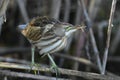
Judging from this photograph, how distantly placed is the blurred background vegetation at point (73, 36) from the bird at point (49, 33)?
2.74 ft

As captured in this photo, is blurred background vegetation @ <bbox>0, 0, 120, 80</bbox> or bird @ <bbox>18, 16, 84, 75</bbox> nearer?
bird @ <bbox>18, 16, 84, 75</bbox>

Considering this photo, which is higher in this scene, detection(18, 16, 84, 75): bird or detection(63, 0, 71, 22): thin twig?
detection(63, 0, 71, 22): thin twig

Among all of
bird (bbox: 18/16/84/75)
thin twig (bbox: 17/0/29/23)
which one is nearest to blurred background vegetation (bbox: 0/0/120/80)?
thin twig (bbox: 17/0/29/23)

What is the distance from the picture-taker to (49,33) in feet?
8.34

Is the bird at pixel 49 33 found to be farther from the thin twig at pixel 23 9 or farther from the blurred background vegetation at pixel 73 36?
the thin twig at pixel 23 9

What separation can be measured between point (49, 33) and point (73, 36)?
55.2 inches

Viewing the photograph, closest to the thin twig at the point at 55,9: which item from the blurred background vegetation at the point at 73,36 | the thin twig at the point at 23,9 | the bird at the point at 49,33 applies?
the blurred background vegetation at the point at 73,36

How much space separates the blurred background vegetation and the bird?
2.74 feet

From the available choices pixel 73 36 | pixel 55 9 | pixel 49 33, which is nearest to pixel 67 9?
pixel 55 9

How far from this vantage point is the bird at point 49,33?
2.49 metres

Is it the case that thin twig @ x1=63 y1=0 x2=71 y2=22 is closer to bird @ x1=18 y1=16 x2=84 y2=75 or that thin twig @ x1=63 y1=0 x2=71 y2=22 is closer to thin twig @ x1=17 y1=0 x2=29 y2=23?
thin twig @ x1=17 y1=0 x2=29 y2=23

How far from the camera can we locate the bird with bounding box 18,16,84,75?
8.16ft

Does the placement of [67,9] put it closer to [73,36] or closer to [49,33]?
[73,36]

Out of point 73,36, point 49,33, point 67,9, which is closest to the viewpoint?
point 49,33
